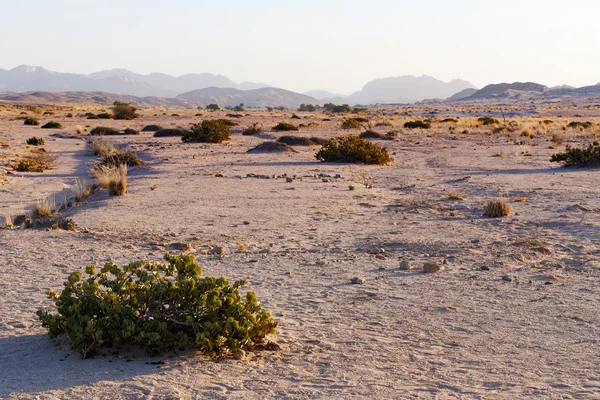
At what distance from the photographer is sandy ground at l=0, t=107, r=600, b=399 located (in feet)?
16.4

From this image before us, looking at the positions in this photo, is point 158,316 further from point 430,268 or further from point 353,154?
point 353,154

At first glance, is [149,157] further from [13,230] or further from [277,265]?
[277,265]

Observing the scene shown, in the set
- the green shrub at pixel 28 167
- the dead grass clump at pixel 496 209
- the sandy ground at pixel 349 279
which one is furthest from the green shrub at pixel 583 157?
the green shrub at pixel 28 167

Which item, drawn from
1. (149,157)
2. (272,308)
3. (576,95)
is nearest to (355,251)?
(272,308)

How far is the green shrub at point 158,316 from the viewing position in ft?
17.4

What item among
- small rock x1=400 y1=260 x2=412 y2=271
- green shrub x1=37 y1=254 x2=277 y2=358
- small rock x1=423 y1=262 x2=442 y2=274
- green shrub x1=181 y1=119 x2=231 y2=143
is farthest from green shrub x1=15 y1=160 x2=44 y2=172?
green shrub x1=37 y1=254 x2=277 y2=358

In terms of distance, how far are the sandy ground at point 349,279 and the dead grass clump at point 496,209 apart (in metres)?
0.16

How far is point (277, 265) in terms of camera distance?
29.3ft

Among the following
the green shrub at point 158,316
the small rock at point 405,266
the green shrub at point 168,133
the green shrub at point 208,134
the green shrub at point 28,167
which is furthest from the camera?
the green shrub at point 168,133

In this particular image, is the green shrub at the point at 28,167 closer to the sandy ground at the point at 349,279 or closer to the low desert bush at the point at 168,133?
the sandy ground at the point at 349,279

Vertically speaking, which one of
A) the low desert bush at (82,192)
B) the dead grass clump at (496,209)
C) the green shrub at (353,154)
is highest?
the green shrub at (353,154)

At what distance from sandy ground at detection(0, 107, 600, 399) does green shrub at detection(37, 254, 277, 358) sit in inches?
5.7

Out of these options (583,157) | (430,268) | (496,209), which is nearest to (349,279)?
(430,268)

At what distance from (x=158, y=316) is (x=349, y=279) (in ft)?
10.4
